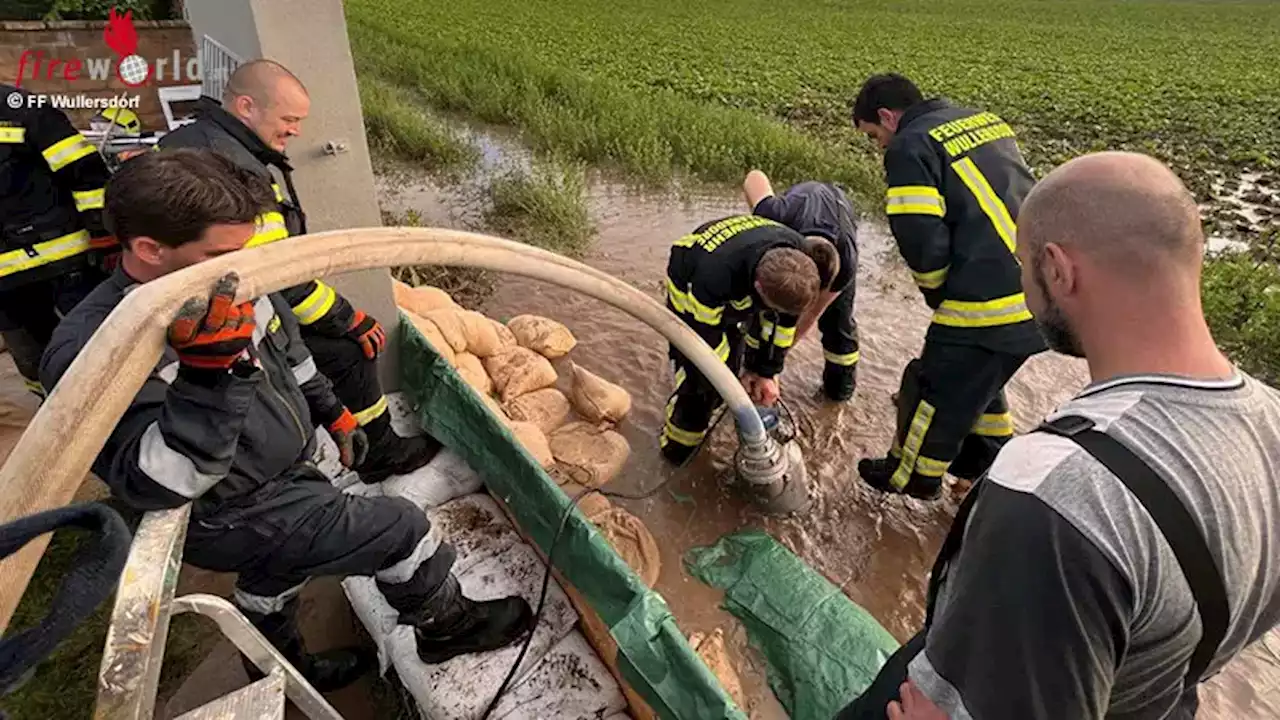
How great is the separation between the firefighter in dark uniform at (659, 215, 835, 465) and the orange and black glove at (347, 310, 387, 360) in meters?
1.42

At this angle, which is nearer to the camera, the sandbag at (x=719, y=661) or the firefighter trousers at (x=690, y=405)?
the sandbag at (x=719, y=661)

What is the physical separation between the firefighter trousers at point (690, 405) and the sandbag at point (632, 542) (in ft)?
2.10

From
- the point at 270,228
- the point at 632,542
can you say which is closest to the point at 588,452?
the point at 632,542

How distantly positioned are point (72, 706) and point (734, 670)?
244 centimetres

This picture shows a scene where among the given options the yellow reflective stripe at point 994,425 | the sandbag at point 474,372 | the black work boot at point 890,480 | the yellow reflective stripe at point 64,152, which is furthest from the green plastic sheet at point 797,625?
the yellow reflective stripe at point 64,152

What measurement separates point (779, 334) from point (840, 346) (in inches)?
44.0

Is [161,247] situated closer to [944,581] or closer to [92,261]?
[944,581]

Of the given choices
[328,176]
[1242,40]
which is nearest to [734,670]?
[328,176]

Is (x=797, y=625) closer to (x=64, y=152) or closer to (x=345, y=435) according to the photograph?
(x=345, y=435)

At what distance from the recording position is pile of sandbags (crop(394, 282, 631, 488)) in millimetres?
3836

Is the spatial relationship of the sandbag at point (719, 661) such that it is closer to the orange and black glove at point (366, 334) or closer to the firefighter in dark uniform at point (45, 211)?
the orange and black glove at point (366, 334)

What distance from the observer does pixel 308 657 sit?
2531 mm

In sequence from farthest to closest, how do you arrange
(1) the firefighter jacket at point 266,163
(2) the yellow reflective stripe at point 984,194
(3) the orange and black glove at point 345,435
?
1. (2) the yellow reflective stripe at point 984,194
2. (3) the orange and black glove at point 345,435
3. (1) the firefighter jacket at point 266,163

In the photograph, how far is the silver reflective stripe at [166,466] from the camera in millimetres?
1494
